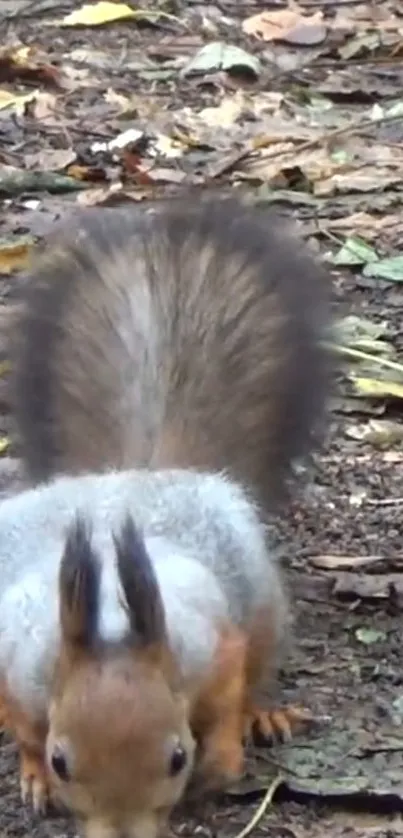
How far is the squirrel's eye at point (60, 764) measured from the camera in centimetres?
224

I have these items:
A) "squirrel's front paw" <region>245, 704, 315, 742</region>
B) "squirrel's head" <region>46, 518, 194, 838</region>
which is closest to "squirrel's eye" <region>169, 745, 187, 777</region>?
"squirrel's head" <region>46, 518, 194, 838</region>

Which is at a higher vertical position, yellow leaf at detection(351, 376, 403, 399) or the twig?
yellow leaf at detection(351, 376, 403, 399)

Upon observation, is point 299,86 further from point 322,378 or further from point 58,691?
point 58,691

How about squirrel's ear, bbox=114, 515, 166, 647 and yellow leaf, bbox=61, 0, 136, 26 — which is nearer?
squirrel's ear, bbox=114, 515, 166, 647

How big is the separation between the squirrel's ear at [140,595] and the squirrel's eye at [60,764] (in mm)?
142

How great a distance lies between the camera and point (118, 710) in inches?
87.4

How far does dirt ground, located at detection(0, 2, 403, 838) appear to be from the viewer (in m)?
2.66

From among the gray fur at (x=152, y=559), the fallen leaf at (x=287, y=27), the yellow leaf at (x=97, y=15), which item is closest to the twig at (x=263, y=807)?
the gray fur at (x=152, y=559)

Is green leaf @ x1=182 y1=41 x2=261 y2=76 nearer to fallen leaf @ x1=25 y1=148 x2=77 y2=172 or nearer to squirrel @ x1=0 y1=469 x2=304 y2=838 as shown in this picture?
fallen leaf @ x1=25 y1=148 x2=77 y2=172

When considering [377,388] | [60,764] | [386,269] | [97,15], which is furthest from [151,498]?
[97,15]

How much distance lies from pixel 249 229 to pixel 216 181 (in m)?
1.53

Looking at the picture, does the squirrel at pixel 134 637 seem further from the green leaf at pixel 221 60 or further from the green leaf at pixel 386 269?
the green leaf at pixel 221 60

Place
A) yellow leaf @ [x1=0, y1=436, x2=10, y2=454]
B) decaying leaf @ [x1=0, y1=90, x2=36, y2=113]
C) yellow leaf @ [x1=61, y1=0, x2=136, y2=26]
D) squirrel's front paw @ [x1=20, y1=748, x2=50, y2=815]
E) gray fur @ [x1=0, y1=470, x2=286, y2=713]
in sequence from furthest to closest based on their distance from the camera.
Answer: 1. yellow leaf @ [x1=61, y1=0, x2=136, y2=26]
2. decaying leaf @ [x1=0, y1=90, x2=36, y2=113]
3. yellow leaf @ [x1=0, y1=436, x2=10, y2=454]
4. squirrel's front paw @ [x1=20, y1=748, x2=50, y2=815]
5. gray fur @ [x1=0, y1=470, x2=286, y2=713]

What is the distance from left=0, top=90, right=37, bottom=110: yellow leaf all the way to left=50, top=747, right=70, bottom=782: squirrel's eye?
10.2 ft
